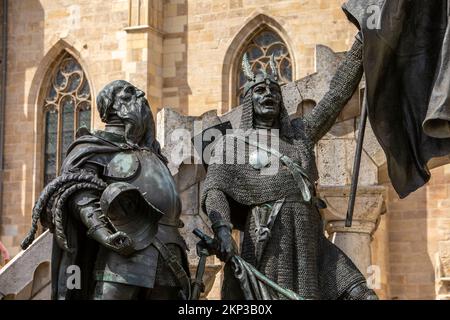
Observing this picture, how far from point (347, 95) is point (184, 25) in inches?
619

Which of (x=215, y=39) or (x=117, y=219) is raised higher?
(x=215, y=39)

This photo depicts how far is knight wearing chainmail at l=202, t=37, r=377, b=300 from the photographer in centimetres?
817

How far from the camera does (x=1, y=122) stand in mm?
26000

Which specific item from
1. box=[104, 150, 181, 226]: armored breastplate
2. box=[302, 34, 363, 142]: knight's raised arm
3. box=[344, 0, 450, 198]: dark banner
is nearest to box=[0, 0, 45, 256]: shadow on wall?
box=[302, 34, 363, 142]: knight's raised arm

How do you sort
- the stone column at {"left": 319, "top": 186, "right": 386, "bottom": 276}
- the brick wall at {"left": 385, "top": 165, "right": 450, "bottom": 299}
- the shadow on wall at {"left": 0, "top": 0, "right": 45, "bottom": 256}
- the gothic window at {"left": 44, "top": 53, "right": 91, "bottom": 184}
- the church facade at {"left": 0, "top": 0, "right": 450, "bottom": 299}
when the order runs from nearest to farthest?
the stone column at {"left": 319, "top": 186, "right": 386, "bottom": 276}
the brick wall at {"left": 385, "top": 165, "right": 450, "bottom": 299}
the church facade at {"left": 0, "top": 0, "right": 450, "bottom": 299}
the shadow on wall at {"left": 0, "top": 0, "right": 45, "bottom": 256}
the gothic window at {"left": 44, "top": 53, "right": 91, "bottom": 184}

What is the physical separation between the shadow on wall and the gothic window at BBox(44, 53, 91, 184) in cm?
28

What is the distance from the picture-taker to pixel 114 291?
7898 millimetres

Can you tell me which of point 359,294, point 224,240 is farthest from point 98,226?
point 359,294

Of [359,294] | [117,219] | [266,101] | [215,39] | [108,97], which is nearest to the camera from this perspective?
[117,219]

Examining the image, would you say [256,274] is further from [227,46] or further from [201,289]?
[227,46]

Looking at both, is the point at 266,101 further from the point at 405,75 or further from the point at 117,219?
the point at 117,219

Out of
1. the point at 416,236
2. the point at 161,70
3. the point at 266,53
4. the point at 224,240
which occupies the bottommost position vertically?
the point at 224,240

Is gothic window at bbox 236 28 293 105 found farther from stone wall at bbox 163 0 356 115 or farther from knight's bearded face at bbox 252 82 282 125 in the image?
knight's bearded face at bbox 252 82 282 125

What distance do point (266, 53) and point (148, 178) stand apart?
1583 centimetres
